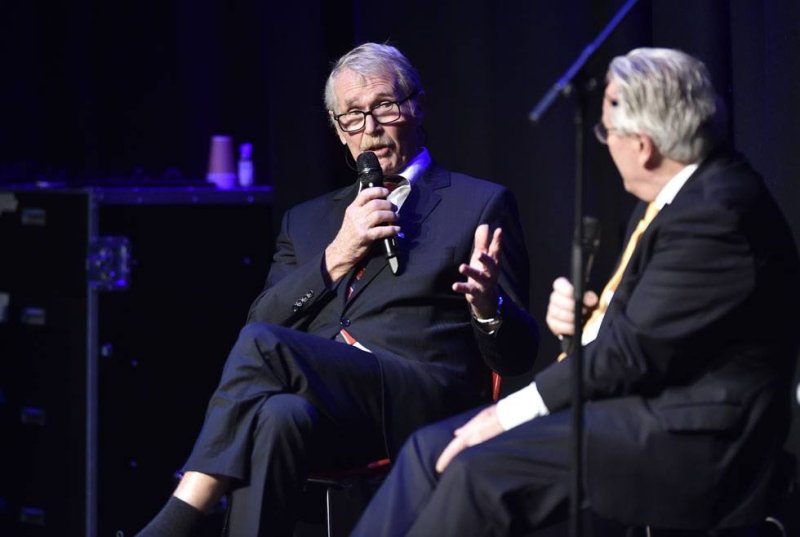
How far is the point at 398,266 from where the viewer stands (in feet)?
9.49

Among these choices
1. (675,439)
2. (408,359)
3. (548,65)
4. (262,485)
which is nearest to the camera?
(675,439)

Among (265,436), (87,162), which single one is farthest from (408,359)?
(87,162)

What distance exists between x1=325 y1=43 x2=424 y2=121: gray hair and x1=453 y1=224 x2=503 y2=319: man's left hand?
552 millimetres

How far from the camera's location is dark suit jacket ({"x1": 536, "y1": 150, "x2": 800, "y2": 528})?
2156mm

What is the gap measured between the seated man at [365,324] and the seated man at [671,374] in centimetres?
40

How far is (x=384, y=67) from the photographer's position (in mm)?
3078

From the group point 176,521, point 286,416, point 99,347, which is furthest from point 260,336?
point 99,347

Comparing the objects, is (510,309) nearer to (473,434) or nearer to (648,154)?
(473,434)

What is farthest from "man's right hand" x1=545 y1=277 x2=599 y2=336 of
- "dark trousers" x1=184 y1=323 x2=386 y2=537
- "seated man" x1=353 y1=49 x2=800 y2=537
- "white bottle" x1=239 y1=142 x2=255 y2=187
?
"white bottle" x1=239 y1=142 x2=255 y2=187

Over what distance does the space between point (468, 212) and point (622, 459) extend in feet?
3.07

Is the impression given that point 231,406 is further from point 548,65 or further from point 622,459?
point 548,65

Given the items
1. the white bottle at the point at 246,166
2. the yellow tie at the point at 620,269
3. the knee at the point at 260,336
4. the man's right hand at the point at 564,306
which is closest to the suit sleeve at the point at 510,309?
the yellow tie at the point at 620,269

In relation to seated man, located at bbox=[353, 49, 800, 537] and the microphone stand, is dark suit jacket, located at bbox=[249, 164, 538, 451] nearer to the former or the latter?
seated man, located at bbox=[353, 49, 800, 537]

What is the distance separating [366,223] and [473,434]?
2.13 ft
